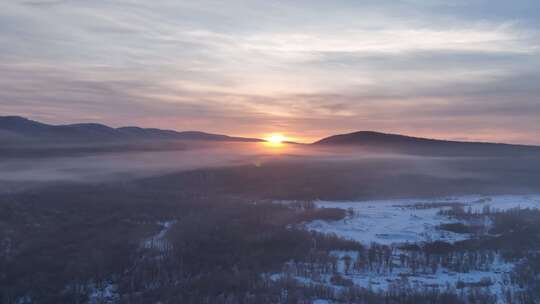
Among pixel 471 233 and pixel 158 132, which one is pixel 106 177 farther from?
pixel 158 132

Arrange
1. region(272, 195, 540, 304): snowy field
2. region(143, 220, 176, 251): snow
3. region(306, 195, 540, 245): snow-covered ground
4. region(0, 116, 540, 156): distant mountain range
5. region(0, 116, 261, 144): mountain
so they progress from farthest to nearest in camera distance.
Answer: region(0, 116, 261, 144): mountain → region(0, 116, 540, 156): distant mountain range → region(306, 195, 540, 245): snow-covered ground → region(143, 220, 176, 251): snow → region(272, 195, 540, 304): snowy field

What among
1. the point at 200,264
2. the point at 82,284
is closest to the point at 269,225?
the point at 200,264

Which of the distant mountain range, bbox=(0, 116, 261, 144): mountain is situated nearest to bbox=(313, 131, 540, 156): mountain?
the distant mountain range

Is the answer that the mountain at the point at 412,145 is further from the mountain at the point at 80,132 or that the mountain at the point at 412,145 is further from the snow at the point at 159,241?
the snow at the point at 159,241

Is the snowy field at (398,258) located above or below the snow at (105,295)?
above

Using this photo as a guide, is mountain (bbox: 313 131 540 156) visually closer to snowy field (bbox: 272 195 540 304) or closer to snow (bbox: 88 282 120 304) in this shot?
snowy field (bbox: 272 195 540 304)

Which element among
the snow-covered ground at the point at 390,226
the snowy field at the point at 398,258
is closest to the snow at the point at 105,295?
the snowy field at the point at 398,258

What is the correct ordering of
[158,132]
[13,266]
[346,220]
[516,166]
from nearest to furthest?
[13,266] < [346,220] < [516,166] < [158,132]

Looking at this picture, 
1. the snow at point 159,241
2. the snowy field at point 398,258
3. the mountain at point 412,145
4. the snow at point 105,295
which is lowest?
the snow at point 105,295
